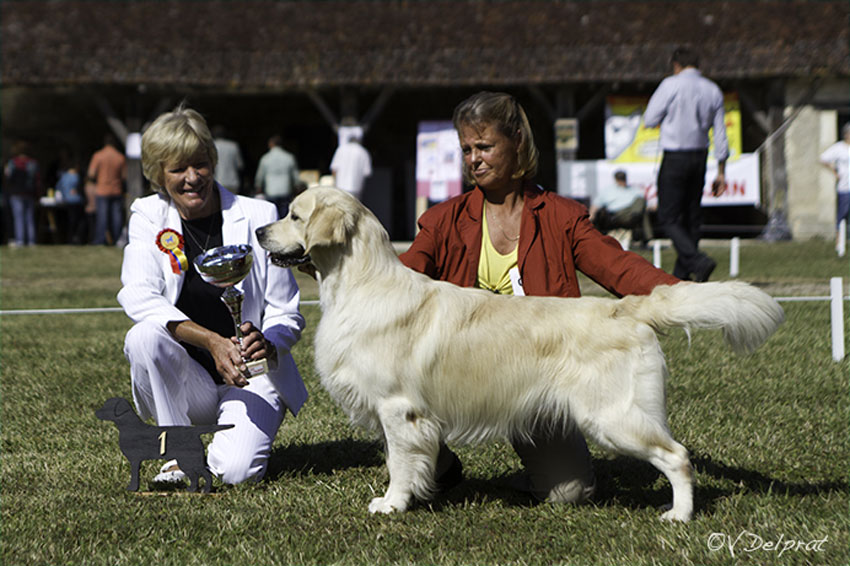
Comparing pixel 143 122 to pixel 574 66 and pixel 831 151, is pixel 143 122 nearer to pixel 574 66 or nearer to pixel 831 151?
pixel 574 66

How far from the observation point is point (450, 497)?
413cm

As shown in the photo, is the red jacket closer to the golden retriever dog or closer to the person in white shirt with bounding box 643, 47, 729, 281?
the golden retriever dog

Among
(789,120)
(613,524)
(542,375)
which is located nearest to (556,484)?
(613,524)

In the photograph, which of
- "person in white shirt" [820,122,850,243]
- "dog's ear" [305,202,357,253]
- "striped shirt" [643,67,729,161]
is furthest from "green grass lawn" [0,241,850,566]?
"person in white shirt" [820,122,850,243]

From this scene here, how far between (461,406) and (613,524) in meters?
0.74

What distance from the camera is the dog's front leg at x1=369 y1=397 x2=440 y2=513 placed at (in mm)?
3680

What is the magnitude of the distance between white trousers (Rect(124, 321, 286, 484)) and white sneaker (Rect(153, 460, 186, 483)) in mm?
144

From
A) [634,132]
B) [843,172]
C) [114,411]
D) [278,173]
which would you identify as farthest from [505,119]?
[634,132]

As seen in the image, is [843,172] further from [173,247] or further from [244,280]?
[173,247]

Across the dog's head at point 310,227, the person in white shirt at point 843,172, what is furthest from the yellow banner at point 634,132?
the dog's head at point 310,227

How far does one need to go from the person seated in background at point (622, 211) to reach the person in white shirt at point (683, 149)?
22.6 feet

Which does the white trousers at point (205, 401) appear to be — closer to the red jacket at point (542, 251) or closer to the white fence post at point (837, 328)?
the red jacket at point (542, 251)

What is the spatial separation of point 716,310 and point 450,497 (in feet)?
4.69

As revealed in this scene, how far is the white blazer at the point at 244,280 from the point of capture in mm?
4305
